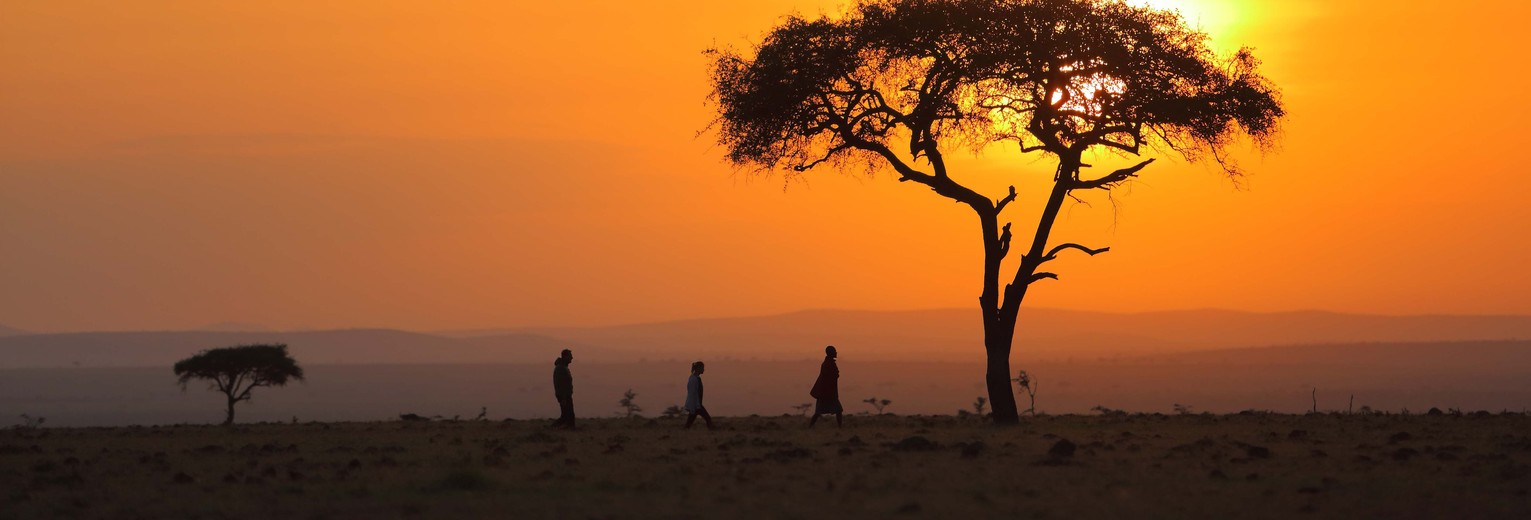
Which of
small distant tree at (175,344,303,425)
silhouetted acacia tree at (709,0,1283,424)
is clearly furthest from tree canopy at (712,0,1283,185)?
small distant tree at (175,344,303,425)

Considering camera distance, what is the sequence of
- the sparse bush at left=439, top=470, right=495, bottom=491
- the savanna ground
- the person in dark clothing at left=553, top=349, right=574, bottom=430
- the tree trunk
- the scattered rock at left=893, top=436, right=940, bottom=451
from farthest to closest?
1. the tree trunk
2. the person in dark clothing at left=553, top=349, right=574, bottom=430
3. the scattered rock at left=893, top=436, right=940, bottom=451
4. the sparse bush at left=439, top=470, right=495, bottom=491
5. the savanna ground

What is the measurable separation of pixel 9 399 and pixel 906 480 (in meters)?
197

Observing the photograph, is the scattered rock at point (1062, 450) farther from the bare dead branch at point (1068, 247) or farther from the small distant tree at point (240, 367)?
the small distant tree at point (240, 367)

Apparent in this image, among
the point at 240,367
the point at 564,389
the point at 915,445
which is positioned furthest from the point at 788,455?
the point at 240,367

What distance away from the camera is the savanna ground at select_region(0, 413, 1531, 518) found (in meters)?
21.7

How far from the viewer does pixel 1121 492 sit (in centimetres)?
2298

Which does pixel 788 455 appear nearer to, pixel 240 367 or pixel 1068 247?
pixel 1068 247

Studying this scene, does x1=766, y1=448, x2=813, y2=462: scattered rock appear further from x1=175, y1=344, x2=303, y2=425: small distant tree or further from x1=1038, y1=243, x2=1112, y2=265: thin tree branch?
x1=175, y1=344, x2=303, y2=425: small distant tree

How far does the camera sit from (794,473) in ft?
84.2

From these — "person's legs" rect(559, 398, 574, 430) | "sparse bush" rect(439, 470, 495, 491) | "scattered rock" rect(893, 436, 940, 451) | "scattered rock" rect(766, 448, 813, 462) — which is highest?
"person's legs" rect(559, 398, 574, 430)

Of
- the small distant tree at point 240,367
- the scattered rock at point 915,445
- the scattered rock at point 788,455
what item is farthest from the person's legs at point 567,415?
the small distant tree at point 240,367

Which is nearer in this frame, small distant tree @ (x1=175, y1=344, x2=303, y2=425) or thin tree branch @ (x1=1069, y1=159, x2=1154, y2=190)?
thin tree branch @ (x1=1069, y1=159, x2=1154, y2=190)

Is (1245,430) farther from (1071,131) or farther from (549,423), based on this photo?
(549,423)

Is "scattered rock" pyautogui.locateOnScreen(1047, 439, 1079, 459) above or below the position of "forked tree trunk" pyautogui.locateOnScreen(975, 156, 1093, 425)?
below
